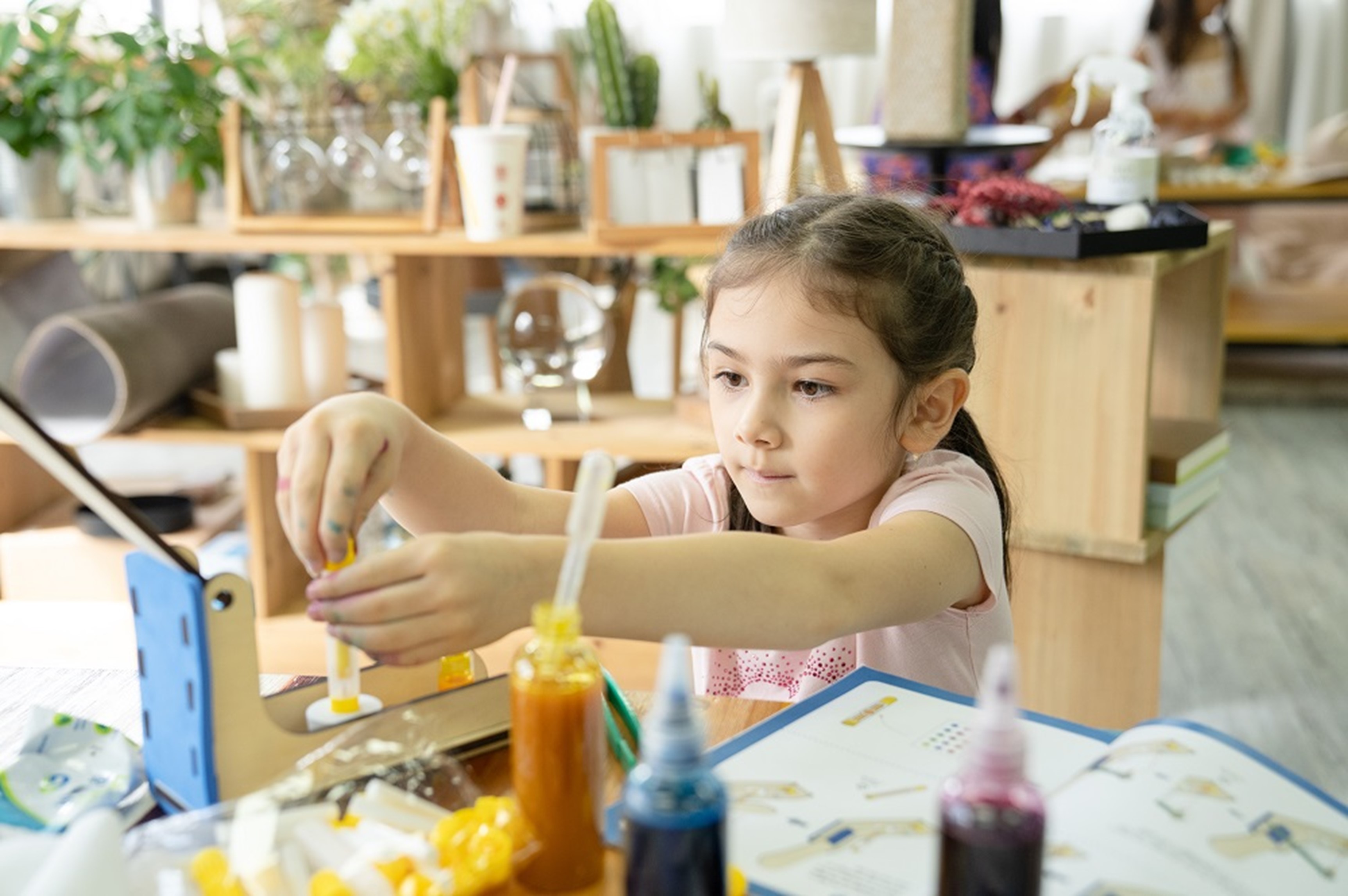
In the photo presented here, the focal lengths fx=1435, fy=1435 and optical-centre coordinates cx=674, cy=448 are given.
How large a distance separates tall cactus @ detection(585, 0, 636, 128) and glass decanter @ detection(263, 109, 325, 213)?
463mm

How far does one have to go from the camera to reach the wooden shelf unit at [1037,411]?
6.19ft

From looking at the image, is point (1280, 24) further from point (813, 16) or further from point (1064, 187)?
point (813, 16)

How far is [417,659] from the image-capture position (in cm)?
69

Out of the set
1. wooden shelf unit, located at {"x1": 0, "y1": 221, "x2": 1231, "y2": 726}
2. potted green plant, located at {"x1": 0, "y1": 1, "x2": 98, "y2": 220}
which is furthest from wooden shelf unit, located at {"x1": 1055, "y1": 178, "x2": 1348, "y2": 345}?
potted green plant, located at {"x1": 0, "y1": 1, "x2": 98, "y2": 220}

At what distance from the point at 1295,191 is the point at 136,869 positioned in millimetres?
4744

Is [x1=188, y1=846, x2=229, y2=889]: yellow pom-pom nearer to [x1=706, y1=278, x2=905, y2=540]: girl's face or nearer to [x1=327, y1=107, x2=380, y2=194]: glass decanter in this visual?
[x1=706, y1=278, x2=905, y2=540]: girl's face

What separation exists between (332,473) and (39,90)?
1749mm

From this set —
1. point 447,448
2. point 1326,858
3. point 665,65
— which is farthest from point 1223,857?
point 665,65

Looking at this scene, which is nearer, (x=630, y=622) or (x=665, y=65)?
(x=630, y=622)

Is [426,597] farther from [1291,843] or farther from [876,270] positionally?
[876,270]

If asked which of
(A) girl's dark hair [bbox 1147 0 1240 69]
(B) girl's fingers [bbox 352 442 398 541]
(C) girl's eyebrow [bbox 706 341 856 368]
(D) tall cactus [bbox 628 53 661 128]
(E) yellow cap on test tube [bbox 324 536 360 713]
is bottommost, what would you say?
(E) yellow cap on test tube [bbox 324 536 360 713]

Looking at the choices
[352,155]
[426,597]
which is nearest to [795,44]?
[352,155]

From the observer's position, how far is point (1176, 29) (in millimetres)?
5371

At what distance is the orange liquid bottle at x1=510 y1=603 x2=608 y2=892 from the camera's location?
24.8 inches
